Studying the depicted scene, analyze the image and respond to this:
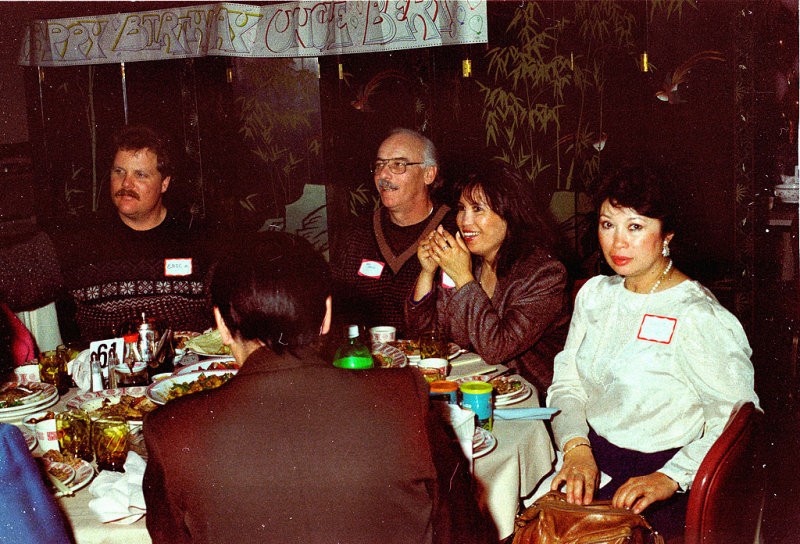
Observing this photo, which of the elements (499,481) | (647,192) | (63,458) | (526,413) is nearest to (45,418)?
(63,458)

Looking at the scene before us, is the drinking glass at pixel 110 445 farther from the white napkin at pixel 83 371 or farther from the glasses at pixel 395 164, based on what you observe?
the glasses at pixel 395 164

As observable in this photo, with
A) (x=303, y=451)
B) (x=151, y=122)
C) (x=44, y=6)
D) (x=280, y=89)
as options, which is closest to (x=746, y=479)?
(x=303, y=451)

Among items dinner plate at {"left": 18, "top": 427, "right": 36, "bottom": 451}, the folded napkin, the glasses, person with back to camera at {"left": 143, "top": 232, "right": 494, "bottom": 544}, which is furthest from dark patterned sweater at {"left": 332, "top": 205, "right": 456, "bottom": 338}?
person with back to camera at {"left": 143, "top": 232, "right": 494, "bottom": 544}

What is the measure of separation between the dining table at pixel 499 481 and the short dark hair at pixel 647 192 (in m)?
0.71

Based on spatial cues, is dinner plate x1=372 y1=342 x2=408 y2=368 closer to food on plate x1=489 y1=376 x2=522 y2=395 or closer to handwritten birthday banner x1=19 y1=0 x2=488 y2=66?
food on plate x1=489 y1=376 x2=522 y2=395

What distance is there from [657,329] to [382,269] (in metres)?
1.92

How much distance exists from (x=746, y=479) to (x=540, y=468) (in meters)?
0.56

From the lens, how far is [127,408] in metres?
2.10

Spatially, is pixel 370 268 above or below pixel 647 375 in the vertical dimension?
above

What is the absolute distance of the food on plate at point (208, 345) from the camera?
111 inches

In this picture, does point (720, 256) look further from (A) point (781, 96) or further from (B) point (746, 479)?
(B) point (746, 479)

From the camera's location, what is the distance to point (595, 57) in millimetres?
5168

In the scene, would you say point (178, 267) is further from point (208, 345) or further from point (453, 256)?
point (453, 256)

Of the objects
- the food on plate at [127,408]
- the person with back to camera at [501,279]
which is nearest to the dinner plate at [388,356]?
the person with back to camera at [501,279]
